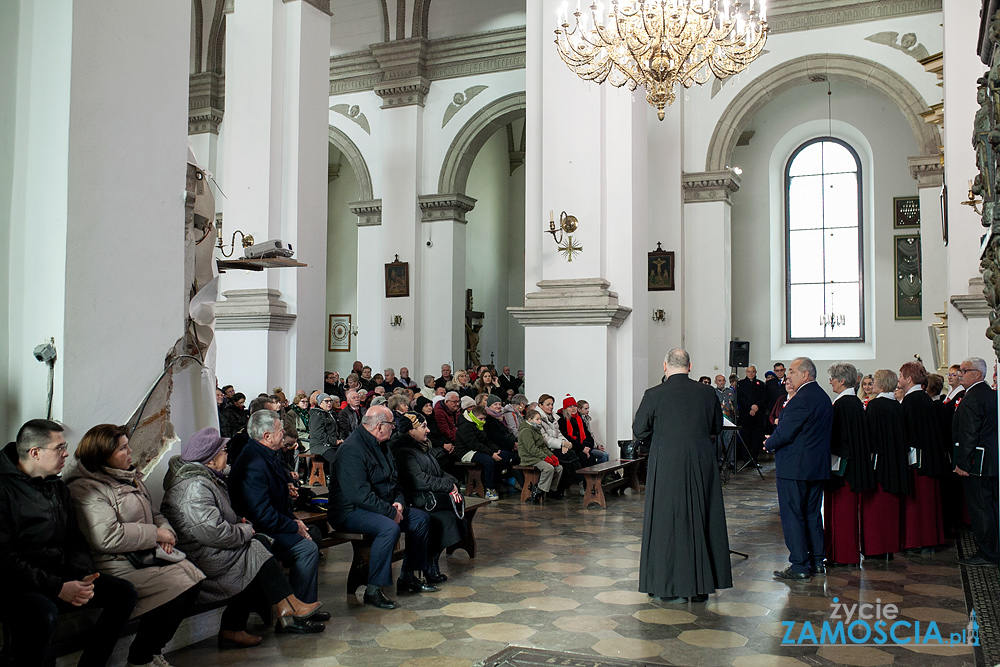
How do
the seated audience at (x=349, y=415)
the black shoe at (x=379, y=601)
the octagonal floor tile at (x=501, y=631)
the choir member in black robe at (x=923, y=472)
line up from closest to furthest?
the octagonal floor tile at (x=501, y=631), the black shoe at (x=379, y=601), the choir member in black robe at (x=923, y=472), the seated audience at (x=349, y=415)

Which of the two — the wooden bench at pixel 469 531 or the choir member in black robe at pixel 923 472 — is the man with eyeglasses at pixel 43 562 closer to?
the wooden bench at pixel 469 531

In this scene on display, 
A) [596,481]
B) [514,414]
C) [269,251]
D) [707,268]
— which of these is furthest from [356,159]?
[596,481]

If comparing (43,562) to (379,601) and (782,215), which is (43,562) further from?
(782,215)

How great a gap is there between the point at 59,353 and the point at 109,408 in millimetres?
386

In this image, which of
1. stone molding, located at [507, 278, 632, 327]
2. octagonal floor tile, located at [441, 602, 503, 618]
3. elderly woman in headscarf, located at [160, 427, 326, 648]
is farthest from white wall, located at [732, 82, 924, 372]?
elderly woman in headscarf, located at [160, 427, 326, 648]

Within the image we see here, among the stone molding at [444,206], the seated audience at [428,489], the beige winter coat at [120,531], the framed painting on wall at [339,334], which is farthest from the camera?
the framed painting on wall at [339,334]

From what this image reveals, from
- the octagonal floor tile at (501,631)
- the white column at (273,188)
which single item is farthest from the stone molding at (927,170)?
the octagonal floor tile at (501,631)

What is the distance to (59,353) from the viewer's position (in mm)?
4207

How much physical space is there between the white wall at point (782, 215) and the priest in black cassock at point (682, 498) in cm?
1328

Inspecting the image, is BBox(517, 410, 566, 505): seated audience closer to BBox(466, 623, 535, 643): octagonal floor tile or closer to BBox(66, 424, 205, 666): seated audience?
BBox(466, 623, 535, 643): octagonal floor tile

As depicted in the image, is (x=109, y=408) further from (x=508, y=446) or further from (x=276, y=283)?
(x=276, y=283)

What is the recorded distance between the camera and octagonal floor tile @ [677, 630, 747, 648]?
15.0 feet

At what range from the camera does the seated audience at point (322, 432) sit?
9344 mm

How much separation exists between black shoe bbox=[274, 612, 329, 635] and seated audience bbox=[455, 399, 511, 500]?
4.62 meters
